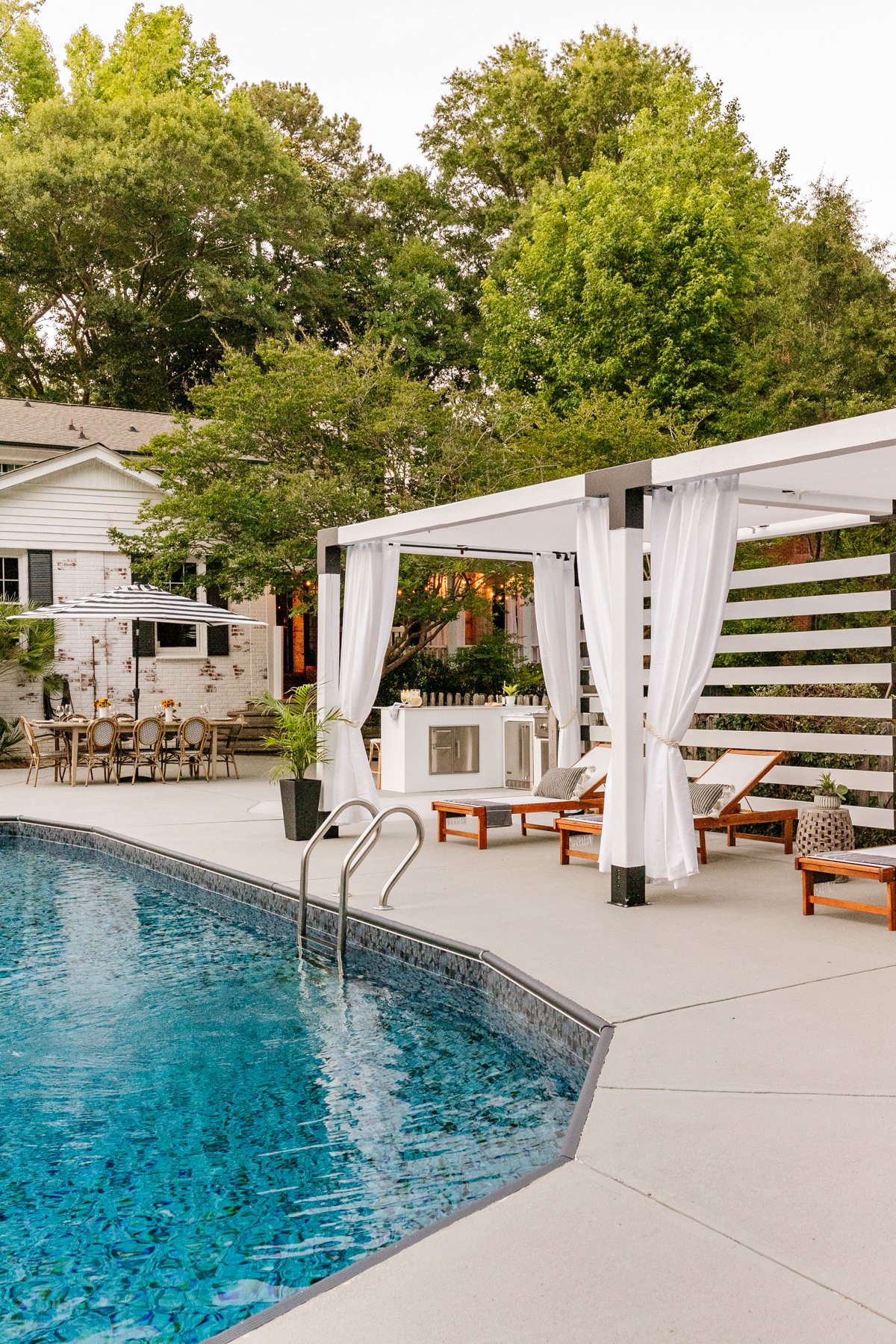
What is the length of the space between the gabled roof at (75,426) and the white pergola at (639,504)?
14227 millimetres

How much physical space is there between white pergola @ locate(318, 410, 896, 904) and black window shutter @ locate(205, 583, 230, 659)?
12.1m

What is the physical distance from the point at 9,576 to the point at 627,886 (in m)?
15.6

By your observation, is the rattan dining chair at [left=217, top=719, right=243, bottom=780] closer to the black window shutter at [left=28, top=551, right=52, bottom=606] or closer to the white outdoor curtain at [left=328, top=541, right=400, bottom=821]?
the black window shutter at [left=28, top=551, right=52, bottom=606]

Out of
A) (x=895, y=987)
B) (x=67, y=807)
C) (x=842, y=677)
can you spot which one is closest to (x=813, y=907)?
(x=895, y=987)

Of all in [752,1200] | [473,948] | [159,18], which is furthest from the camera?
[159,18]

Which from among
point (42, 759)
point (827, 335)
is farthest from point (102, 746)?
point (827, 335)

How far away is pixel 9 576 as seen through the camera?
20047 mm

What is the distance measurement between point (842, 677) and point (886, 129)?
22384 mm

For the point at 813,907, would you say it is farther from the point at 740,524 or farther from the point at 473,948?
the point at 740,524

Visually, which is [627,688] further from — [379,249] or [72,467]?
[379,249]

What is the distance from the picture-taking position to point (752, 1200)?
3.26m

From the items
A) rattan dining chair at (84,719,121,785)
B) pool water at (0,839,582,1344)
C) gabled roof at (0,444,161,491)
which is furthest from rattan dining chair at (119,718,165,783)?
pool water at (0,839,582,1344)

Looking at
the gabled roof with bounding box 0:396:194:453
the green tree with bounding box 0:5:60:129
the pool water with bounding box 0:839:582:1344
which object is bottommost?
the pool water with bounding box 0:839:582:1344

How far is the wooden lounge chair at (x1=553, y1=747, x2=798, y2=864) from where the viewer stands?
8.84 m
